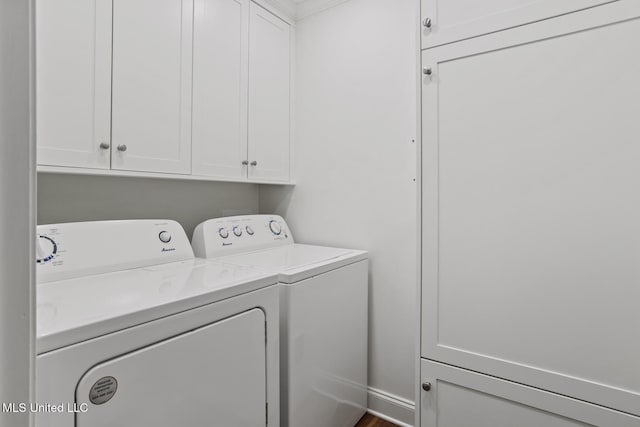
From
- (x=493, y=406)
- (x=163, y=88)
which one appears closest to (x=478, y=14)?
(x=163, y=88)

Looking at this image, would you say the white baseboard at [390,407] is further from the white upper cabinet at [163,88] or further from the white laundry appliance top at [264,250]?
the white upper cabinet at [163,88]

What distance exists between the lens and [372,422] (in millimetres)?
1881

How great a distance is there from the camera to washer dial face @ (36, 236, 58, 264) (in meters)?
1.11

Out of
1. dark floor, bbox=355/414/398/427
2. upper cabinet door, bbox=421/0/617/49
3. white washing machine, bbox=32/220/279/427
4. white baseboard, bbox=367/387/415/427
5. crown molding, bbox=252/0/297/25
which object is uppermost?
crown molding, bbox=252/0/297/25

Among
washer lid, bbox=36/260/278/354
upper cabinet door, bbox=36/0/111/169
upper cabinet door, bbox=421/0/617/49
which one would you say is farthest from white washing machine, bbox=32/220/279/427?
upper cabinet door, bbox=421/0/617/49

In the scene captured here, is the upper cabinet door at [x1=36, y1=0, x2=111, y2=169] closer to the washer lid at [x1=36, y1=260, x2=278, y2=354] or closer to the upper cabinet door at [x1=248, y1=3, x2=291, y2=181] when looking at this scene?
the washer lid at [x1=36, y1=260, x2=278, y2=354]

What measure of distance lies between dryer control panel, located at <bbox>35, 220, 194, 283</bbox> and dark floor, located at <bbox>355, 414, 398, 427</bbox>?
1.33 m

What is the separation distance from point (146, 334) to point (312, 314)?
730 mm

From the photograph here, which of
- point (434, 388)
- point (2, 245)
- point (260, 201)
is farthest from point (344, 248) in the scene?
point (2, 245)

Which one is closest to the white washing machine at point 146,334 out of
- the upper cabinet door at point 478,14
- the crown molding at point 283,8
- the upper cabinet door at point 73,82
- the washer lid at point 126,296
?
the washer lid at point 126,296

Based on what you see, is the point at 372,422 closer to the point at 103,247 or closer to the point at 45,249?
the point at 103,247

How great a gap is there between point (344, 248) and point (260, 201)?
30.5 inches

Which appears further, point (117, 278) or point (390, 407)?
point (390, 407)

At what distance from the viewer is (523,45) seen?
1136mm
